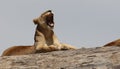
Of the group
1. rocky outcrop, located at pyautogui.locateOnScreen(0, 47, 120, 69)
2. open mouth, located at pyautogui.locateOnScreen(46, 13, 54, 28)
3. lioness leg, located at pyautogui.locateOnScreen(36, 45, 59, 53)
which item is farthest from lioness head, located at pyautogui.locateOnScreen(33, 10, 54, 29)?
rocky outcrop, located at pyautogui.locateOnScreen(0, 47, 120, 69)

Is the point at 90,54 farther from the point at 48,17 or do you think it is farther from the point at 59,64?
the point at 48,17

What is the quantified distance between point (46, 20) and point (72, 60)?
175 inches

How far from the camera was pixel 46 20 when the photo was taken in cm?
1652

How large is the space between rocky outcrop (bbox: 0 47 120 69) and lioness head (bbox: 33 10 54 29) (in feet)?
11.7

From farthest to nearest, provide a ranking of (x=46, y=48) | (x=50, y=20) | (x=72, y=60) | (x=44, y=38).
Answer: (x=44, y=38), (x=50, y=20), (x=46, y=48), (x=72, y=60)

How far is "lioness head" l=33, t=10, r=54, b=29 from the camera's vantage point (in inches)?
643

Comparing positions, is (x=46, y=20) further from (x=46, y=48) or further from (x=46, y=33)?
(x=46, y=48)

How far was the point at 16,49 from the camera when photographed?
1708 centimetres

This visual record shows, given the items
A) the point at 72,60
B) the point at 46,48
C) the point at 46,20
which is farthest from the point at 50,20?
the point at 72,60

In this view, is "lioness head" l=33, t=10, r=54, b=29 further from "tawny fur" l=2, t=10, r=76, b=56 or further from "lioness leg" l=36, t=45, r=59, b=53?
"lioness leg" l=36, t=45, r=59, b=53

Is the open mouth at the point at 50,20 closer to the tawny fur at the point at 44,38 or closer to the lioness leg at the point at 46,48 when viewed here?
the tawny fur at the point at 44,38

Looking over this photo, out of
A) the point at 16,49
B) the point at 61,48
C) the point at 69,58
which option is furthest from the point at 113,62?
the point at 16,49

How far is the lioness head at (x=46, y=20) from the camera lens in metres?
16.3

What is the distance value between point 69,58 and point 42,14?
4283 mm
